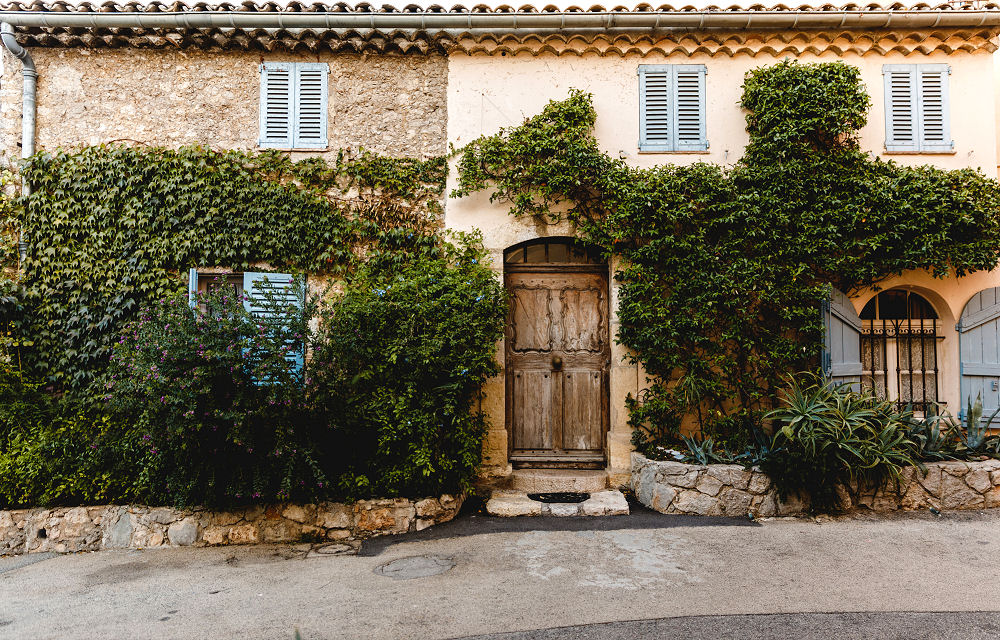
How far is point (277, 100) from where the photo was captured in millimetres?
6641

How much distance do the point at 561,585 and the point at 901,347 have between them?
5.45 m

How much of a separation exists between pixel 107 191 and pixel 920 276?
9.60 m

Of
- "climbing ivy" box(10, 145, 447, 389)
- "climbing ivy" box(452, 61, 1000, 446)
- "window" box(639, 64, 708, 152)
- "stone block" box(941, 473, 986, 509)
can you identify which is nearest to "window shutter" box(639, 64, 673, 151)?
"window" box(639, 64, 708, 152)

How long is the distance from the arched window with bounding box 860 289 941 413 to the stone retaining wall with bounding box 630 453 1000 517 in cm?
131

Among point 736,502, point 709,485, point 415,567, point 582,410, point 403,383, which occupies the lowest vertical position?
point 415,567

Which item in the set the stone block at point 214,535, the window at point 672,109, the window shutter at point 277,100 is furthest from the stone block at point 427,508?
the window at point 672,109

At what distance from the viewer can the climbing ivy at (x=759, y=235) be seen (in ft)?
19.6

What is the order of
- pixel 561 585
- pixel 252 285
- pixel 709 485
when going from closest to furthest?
pixel 561 585 < pixel 709 485 < pixel 252 285

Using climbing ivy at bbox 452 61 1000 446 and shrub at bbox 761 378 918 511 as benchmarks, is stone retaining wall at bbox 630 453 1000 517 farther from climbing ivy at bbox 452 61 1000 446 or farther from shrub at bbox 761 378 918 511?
climbing ivy at bbox 452 61 1000 446

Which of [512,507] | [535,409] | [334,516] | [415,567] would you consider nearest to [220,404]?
[334,516]

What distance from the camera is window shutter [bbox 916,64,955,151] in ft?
21.4

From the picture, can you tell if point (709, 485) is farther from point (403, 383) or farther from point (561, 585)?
point (403, 383)

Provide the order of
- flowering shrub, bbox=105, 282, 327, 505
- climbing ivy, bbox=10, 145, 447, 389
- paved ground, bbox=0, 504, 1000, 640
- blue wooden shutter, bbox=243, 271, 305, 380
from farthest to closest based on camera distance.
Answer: climbing ivy, bbox=10, 145, 447, 389 → blue wooden shutter, bbox=243, 271, 305, 380 → flowering shrub, bbox=105, 282, 327, 505 → paved ground, bbox=0, 504, 1000, 640

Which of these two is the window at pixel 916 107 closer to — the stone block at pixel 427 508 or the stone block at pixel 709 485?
the stone block at pixel 709 485
